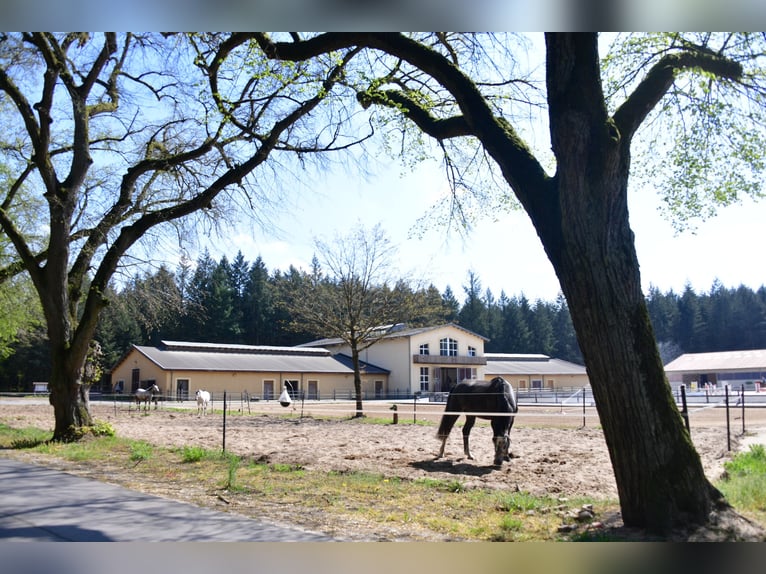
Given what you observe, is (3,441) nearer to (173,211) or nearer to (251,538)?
(173,211)

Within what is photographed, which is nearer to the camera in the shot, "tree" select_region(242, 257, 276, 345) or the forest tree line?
the forest tree line

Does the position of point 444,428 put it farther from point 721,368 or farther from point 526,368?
point 721,368

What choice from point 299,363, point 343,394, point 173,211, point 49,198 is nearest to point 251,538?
point 173,211

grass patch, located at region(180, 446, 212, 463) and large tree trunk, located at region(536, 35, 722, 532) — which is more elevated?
large tree trunk, located at region(536, 35, 722, 532)

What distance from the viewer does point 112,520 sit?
6250 millimetres

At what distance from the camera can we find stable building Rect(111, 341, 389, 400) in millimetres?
37500

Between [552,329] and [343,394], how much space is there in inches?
1855

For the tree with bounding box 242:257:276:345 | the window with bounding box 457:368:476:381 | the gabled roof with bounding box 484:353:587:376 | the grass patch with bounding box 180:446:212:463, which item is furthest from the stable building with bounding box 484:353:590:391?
the grass patch with bounding box 180:446:212:463

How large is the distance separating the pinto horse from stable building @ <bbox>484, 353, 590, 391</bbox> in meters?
41.9

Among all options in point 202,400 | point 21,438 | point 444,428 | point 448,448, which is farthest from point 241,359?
point 444,428

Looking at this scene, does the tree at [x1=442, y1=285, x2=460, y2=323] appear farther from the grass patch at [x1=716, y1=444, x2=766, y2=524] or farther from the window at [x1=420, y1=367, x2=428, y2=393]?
the grass patch at [x1=716, y1=444, x2=766, y2=524]

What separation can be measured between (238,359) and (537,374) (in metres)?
29.0

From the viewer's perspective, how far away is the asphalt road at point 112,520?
5625mm

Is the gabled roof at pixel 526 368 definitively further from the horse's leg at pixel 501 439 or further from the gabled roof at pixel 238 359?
the horse's leg at pixel 501 439
